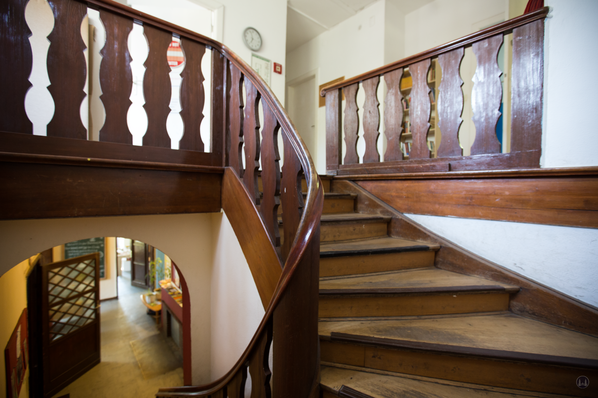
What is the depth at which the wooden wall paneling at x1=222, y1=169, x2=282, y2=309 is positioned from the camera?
1263mm

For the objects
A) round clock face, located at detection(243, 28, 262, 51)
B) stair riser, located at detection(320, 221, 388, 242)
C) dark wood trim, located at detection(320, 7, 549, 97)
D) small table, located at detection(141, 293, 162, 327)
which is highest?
round clock face, located at detection(243, 28, 262, 51)

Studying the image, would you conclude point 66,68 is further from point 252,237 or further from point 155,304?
point 155,304

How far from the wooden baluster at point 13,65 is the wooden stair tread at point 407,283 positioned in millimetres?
1637

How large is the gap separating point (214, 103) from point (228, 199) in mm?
626

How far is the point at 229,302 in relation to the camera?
181 centimetres

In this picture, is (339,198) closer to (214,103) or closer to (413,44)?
(214,103)

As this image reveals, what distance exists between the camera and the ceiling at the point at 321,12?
13.2ft

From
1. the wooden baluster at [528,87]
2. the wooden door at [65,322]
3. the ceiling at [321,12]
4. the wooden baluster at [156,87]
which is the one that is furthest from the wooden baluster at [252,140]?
the wooden door at [65,322]

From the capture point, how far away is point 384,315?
4.61 feet

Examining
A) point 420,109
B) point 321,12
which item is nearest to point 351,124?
point 420,109

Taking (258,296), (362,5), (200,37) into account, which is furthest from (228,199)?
(362,5)

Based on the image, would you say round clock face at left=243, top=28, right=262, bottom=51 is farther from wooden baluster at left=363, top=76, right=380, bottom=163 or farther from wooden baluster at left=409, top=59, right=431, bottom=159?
wooden baluster at left=409, top=59, right=431, bottom=159

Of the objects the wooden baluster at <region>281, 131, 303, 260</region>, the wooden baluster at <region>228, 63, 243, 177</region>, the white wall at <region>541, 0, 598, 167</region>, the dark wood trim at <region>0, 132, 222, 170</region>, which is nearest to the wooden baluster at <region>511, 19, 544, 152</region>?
the white wall at <region>541, 0, 598, 167</region>

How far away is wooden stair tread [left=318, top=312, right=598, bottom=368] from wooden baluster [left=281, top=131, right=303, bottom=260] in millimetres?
491
